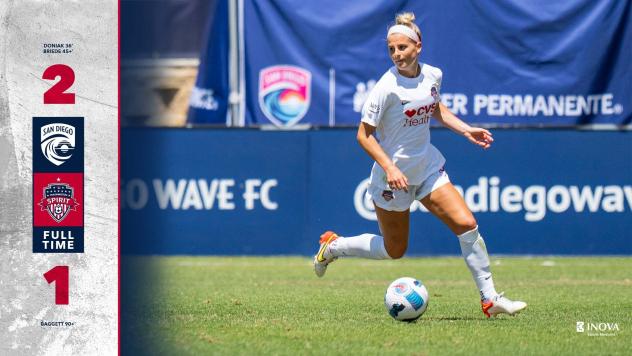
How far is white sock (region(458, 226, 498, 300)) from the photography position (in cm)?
900

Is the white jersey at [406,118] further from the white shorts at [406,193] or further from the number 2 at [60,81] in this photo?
the number 2 at [60,81]

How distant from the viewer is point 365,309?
9.80m

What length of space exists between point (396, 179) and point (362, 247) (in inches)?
53.6

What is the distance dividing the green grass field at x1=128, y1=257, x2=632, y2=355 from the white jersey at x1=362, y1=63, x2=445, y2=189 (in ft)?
3.58

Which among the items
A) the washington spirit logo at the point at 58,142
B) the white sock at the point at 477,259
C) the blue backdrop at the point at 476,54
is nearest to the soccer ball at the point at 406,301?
the white sock at the point at 477,259

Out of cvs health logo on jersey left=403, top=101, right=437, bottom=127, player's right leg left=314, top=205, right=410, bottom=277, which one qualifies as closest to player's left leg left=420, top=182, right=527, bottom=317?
player's right leg left=314, top=205, right=410, bottom=277

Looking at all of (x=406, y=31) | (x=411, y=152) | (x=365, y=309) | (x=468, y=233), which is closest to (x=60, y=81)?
(x=406, y=31)

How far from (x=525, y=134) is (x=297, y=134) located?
9.25 feet

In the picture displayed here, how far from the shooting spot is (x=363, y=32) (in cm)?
1647

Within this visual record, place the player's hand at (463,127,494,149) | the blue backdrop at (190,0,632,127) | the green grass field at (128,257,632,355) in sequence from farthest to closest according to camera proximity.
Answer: the blue backdrop at (190,0,632,127), the player's hand at (463,127,494,149), the green grass field at (128,257,632,355)

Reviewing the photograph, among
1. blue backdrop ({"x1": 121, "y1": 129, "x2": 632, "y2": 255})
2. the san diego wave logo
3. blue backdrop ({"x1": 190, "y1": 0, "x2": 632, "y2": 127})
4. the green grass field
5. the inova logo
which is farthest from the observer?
the san diego wave logo

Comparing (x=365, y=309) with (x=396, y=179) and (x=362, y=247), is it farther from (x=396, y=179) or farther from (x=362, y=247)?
(x=396, y=179)

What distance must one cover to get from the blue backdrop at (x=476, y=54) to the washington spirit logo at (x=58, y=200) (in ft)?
34.8

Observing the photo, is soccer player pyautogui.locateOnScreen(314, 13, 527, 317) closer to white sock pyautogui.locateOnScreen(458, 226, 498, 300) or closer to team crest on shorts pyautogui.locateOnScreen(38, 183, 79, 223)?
white sock pyautogui.locateOnScreen(458, 226, 498, 300)
